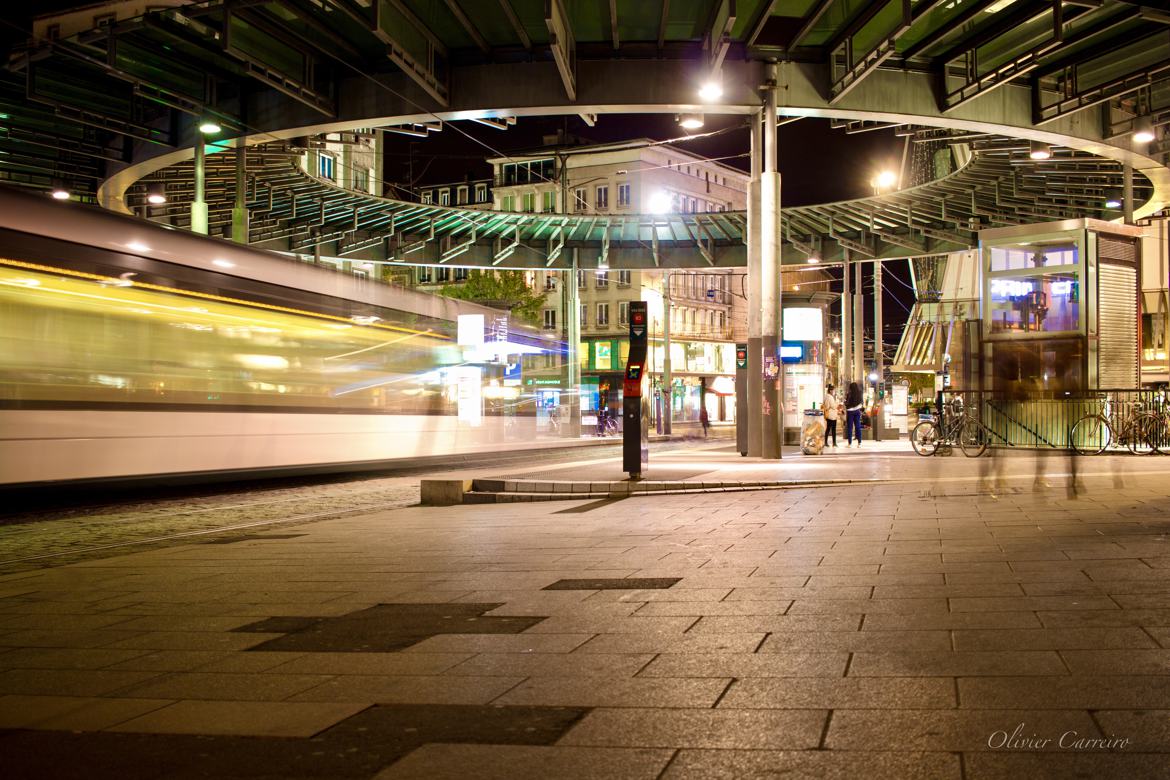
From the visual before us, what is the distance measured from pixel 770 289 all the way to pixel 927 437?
4460 mm

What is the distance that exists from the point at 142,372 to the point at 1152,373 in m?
34.2

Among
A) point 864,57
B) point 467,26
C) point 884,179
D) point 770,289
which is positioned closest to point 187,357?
point 467,26

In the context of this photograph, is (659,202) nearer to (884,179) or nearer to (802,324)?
(884,179)

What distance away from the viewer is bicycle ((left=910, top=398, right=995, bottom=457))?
21109 millimetres

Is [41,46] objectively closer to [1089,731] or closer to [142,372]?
[142,372]

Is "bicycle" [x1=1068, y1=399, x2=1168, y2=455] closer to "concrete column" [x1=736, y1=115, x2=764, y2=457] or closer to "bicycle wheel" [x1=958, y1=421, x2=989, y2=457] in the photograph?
"bicycle wheel" [x1=958, y1=421, x2=989, y2=457]

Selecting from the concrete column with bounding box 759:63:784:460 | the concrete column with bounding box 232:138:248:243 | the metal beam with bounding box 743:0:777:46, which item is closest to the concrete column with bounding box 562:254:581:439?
the concrete column with bounding box 232:138:248:243

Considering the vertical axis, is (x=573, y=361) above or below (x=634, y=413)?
above

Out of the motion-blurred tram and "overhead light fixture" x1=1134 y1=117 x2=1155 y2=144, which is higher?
"overhead light fixture" x1=1134 y1=117 x2=1155 y2=144

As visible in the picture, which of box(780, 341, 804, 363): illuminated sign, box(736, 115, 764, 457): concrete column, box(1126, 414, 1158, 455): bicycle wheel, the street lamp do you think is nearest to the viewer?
box(1126, 414, 1158, 455): bicycle wheel

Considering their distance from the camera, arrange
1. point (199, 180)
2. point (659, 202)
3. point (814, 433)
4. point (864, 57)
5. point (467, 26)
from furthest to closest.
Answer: point (659, 202) → point (814, 433) → point (199, 180) → point (864, 57) → point (467, 26)

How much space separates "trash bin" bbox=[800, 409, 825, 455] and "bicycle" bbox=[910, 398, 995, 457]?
2.50 metres

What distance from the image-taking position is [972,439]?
2130 cm

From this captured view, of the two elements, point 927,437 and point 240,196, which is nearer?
point 927,437
